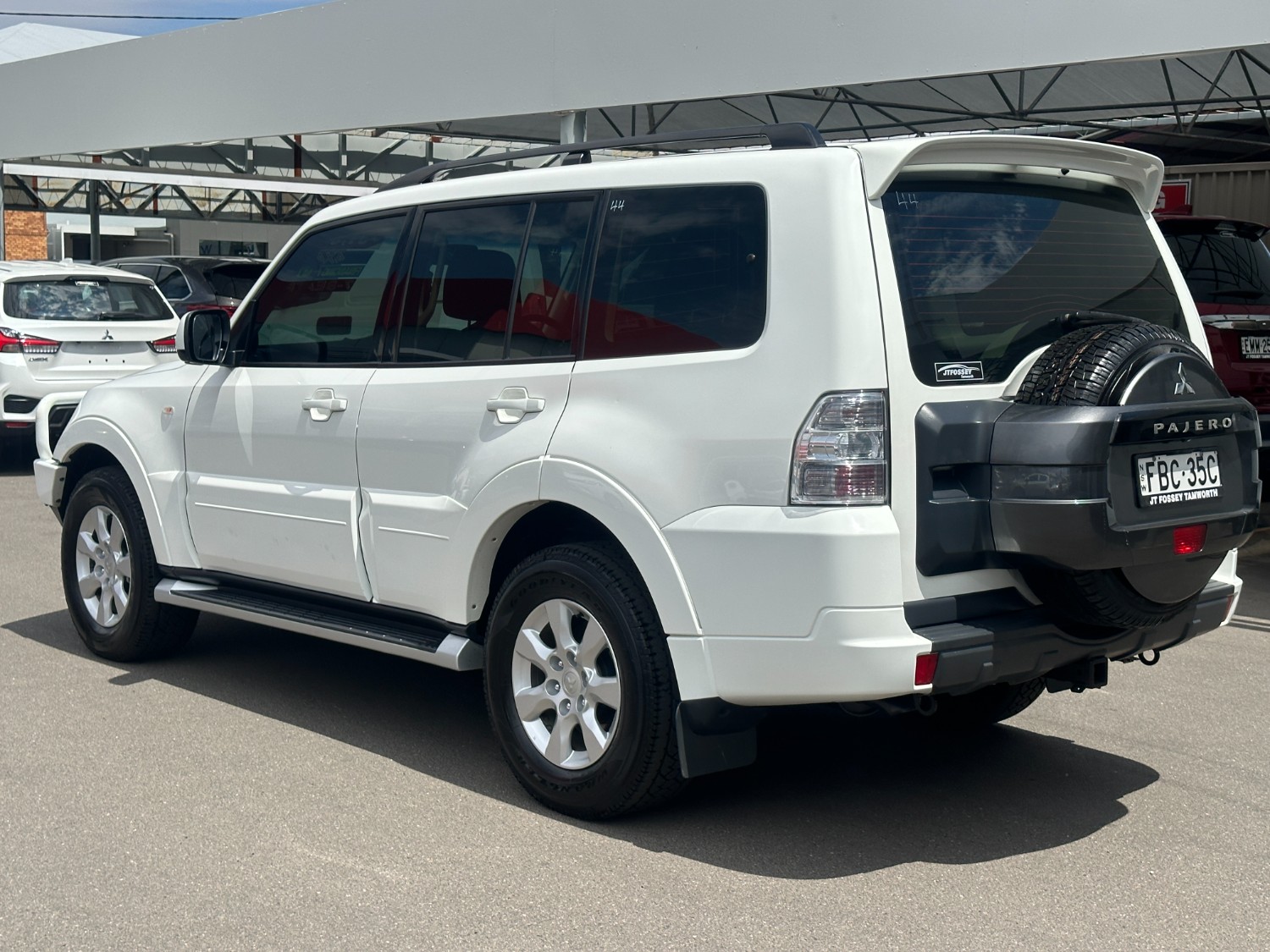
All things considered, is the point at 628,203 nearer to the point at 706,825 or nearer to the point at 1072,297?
the point at 1072,297

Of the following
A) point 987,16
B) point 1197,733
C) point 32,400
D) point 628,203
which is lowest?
point 1197,733

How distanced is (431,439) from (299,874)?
1484mm

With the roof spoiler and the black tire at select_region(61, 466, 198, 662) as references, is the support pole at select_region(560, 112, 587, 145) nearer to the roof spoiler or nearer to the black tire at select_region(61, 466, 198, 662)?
the black tire at select_region(61, 466, 198, 662)

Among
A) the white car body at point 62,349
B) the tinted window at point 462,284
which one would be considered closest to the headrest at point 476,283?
the tinted window at point 462,284

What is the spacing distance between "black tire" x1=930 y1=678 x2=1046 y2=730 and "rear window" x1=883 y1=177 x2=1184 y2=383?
1.40 meters

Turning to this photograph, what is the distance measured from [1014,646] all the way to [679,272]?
1.41 meters

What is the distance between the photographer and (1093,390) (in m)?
3.91

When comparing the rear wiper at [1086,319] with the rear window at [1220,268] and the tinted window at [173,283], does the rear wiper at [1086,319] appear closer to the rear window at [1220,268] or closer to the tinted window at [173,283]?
the rear window at [1220,268]

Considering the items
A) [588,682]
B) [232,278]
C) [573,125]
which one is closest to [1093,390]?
[588,682]

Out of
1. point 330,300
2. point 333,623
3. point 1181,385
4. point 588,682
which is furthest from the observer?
point 330,300

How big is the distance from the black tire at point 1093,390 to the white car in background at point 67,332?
388 inches

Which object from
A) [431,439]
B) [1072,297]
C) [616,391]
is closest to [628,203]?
[616,391]

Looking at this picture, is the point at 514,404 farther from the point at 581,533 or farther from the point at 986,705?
the point at 986,705

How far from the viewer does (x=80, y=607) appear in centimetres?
648
